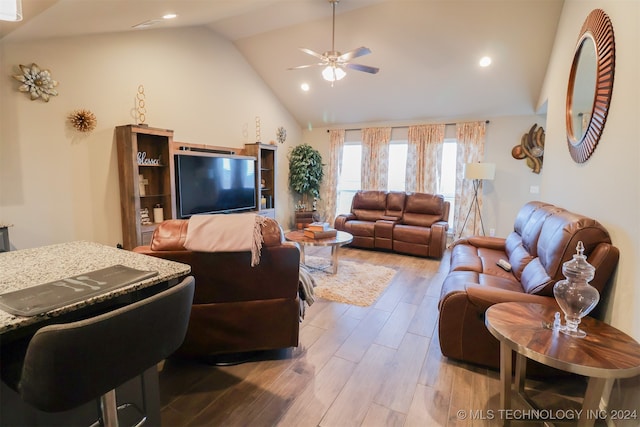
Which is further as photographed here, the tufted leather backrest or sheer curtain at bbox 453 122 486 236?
the tufted leather backrest

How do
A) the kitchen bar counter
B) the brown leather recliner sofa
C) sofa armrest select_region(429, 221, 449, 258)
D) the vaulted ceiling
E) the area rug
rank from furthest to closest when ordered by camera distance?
sofa armrest select_region(429, 221, 449, 258), the area rug, the vaulted ceiling, the brown leather recliner sofa, the kitchen bar counter

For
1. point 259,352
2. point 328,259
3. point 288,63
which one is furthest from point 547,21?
point 259,352

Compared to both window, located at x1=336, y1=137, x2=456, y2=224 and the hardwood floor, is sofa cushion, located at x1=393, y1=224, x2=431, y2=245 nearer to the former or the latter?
window, located at x1=336, y1=137, x2=456, y2=224

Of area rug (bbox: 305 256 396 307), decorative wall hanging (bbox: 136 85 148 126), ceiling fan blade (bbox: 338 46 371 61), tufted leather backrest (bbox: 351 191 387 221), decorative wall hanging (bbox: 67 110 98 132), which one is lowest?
area rug (bbox: 305 256 396 307)

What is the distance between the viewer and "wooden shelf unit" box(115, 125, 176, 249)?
3.76 m

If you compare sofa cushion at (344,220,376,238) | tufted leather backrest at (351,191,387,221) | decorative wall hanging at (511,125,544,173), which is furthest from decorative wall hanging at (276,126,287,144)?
decorative wall hanging at (511,125,544,173)

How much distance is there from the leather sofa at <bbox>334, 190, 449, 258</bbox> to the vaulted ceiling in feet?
5.71

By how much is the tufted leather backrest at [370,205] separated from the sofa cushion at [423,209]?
0.44 m

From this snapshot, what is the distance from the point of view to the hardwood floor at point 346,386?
5.82 feet

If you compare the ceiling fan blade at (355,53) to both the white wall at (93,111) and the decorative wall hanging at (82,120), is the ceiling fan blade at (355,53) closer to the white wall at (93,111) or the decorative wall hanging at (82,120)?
the white wall at (93,111)

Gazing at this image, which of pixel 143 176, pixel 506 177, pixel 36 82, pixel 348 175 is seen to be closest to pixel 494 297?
pixel 143 176

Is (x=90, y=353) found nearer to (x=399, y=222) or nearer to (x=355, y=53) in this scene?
(x=355, y=53)

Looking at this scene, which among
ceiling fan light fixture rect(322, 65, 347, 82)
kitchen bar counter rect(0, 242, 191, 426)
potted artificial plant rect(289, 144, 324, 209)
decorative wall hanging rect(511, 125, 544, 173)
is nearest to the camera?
kitchen bar counter rect(0, 242, 191, 426)

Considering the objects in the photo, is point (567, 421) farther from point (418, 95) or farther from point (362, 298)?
point (418, 95)
